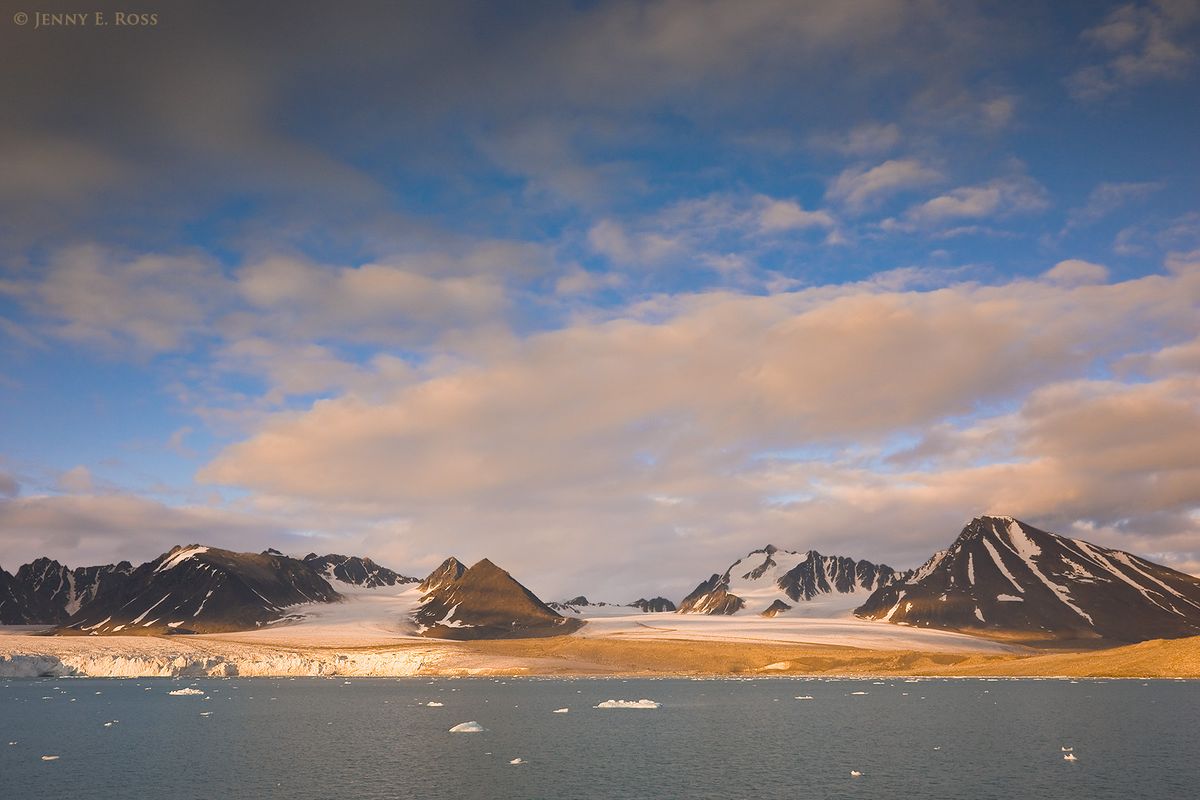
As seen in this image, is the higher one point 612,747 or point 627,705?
point 612,747

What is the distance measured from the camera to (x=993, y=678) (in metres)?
175

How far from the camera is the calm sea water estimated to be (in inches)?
1981

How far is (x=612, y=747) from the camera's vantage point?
67312mm

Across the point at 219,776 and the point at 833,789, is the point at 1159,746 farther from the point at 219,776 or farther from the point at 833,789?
the point at 219,776

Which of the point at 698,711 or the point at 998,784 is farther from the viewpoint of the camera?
the point at 698,711

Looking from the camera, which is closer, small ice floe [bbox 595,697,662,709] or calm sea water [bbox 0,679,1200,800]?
calm sea water [bbox 0,679,1200,800]

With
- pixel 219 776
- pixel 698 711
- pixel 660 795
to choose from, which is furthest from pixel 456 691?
pixel 660 795

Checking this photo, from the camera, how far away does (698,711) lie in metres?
99.1

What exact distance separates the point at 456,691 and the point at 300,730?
6081 centimetres

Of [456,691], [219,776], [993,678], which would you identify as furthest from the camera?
[993,678]

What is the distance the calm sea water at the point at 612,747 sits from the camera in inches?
1981

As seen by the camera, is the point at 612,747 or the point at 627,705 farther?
the point at 627,705

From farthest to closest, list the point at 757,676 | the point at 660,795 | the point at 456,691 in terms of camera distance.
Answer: the point at 757,676
the point at 456,691
the point at 660,795

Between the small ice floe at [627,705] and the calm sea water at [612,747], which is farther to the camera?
the small ice floe at [627,705]
